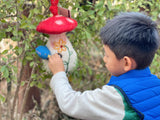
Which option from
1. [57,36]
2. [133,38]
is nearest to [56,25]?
[57,36]

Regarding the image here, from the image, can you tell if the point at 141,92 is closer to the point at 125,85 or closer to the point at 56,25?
the point at 125,85

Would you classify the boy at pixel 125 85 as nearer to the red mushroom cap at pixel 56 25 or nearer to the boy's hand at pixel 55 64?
the boy's hand at pixel 55 64

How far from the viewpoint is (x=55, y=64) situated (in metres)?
1.28

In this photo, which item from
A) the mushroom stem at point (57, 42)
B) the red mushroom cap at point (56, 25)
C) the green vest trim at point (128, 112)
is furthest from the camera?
the mushroom stem at point (57, 42)

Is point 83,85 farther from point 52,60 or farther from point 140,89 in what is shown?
point 140,89

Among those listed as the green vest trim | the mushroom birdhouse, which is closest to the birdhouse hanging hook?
the mushroom birdhouse

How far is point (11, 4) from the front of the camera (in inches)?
55.5

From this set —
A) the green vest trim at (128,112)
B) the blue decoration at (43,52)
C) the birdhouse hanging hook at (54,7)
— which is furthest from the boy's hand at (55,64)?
the green vest trim at (128,112)

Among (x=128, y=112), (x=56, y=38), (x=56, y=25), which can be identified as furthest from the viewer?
(x=56, y=38)

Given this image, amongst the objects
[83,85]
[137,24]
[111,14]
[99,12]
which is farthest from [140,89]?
[83,85]

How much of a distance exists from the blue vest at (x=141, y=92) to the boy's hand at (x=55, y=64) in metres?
0.33

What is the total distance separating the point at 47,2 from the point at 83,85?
168 cm

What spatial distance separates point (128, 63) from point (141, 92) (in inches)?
6.2

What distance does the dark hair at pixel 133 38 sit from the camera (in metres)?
1.09
